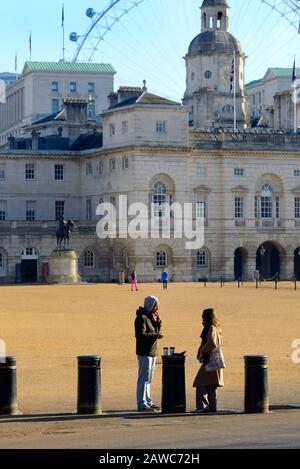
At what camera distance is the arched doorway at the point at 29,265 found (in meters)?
104

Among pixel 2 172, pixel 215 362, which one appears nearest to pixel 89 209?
pixel 2 172

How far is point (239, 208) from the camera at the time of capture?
109875 millimetres

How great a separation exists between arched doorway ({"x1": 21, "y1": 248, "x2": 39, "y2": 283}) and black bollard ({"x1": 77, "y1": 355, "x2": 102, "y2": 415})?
78.3 m

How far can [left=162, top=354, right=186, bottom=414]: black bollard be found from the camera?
1041 inches

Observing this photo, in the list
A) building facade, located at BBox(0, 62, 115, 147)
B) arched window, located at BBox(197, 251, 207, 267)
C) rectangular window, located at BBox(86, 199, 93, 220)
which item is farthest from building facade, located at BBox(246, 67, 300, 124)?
arched window, located at BBox(197, 251, 207, 267)

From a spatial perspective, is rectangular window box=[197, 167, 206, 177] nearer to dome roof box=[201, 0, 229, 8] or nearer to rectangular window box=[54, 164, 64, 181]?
rectangular window box=[54, 164, 64, 181]

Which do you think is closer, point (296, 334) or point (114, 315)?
point (296, 334)

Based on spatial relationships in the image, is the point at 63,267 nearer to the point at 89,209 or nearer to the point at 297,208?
the point at 89,209

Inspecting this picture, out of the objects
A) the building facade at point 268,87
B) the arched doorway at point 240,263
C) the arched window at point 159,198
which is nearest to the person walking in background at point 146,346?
the arched window at point 159,198

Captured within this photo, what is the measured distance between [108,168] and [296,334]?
6553cm
